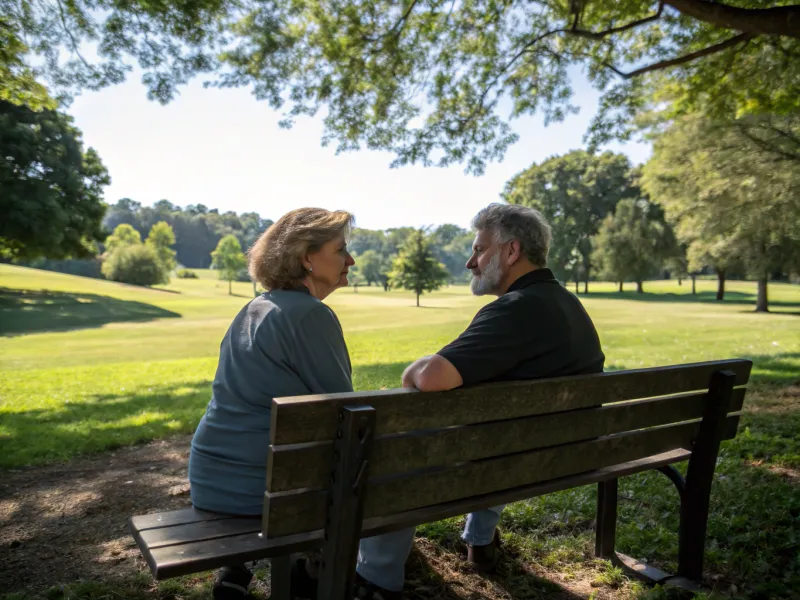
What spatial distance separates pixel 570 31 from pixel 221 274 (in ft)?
260

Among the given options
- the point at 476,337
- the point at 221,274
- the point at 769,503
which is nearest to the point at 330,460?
the point at 476,337

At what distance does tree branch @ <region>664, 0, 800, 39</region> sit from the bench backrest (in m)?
4.33

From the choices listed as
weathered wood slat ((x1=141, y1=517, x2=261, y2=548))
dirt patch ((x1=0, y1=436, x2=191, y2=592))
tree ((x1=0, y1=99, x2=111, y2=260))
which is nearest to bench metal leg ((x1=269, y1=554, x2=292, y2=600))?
weathered wood slat ((x1=141, y1=517, x2=261, y2=548))

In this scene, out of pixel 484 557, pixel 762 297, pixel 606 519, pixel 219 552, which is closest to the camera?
pixel 219 552

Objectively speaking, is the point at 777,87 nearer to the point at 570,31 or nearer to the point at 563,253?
the point at 570,31

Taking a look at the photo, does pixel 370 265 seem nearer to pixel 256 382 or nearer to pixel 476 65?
pixel 476 65

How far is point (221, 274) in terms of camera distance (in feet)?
269

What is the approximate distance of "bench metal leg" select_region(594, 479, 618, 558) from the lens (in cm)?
329

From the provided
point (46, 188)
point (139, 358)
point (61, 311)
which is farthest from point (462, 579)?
point (61, 311)

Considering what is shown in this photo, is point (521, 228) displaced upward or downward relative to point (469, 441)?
upward

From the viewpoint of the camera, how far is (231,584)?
2580mm

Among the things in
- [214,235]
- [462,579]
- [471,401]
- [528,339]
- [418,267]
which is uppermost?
Answer: [214,235]

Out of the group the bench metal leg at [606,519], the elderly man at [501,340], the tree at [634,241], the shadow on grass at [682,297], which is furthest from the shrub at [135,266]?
the bench metal leg at [606,519]

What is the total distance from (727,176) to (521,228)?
519 inches
